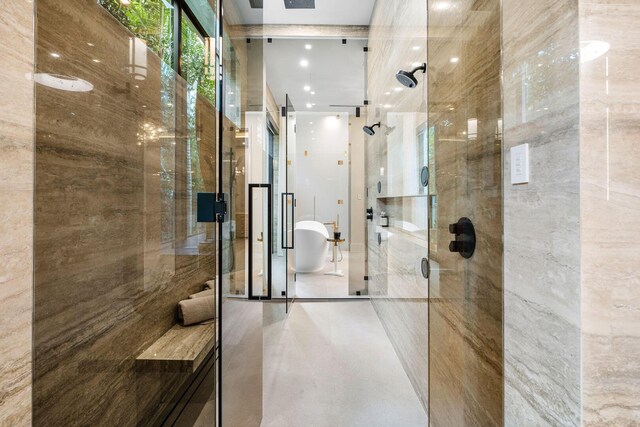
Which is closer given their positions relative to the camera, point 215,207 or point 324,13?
point 215,207

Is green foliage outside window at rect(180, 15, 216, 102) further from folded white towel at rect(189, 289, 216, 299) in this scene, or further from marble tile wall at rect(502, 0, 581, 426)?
marble tile wall at rect(502, 0, 581, 426)

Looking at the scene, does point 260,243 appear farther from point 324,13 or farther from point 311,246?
point 324,13

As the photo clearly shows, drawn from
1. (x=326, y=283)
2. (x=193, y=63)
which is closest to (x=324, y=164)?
(x=326, y=283)

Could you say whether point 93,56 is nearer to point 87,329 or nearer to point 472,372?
point 87,329

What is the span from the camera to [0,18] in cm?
75

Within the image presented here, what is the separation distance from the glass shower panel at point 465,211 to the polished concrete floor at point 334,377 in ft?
1.38

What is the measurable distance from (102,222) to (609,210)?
182cm

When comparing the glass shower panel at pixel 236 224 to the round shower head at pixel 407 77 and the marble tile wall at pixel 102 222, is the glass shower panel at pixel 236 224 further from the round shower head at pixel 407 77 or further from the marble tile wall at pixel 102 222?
the round shower head at pixel 407 77

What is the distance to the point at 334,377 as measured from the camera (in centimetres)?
218

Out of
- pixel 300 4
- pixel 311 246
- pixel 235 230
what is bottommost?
pixel 311 246

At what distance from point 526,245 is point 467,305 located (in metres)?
0.51

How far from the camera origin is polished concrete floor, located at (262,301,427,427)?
180cm

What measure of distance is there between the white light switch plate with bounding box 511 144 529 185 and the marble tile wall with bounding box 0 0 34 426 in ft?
4.92

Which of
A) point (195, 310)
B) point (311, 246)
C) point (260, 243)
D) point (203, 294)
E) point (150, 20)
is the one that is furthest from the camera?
point (311, 246)
